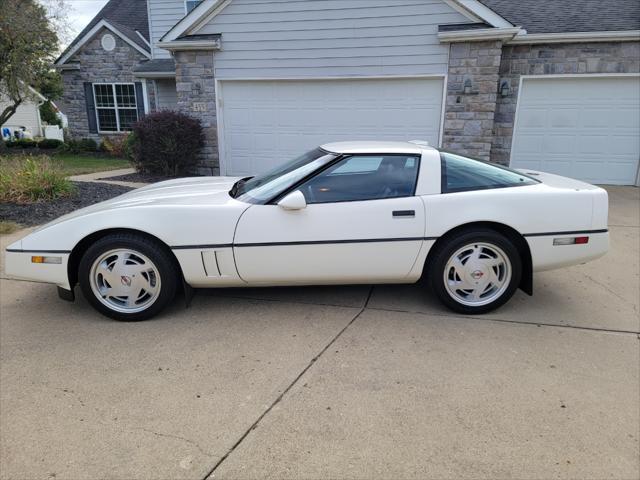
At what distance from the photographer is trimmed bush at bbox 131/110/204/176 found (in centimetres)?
1001

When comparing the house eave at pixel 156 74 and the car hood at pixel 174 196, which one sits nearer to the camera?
the car hood at pixel 174 196

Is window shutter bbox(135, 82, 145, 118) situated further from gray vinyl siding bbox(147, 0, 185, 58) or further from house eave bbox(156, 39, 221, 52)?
house eave bbox(156, 39, 221, 52)

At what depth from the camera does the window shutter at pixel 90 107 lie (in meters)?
16.3

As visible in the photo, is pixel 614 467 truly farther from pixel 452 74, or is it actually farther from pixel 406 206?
pixel 452 74

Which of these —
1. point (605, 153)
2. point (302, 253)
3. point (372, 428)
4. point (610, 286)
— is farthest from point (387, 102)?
point (372, 428)

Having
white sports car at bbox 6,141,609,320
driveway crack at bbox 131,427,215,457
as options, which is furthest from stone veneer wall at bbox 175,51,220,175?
driveway crack at bbox 131,427,215,457

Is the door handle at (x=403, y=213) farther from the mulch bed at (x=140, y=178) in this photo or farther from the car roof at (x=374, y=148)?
the mulch bed at (x=140, y=178)

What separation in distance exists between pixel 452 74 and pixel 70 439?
29.5ft

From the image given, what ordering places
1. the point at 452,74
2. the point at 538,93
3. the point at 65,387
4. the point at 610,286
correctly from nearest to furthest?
the point at 65,387, the point at 610,286, the point at 452,74, the point at 538,93

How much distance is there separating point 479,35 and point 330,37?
9.68ft

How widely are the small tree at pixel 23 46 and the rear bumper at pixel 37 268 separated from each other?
15315mm

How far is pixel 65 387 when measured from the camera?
2.71 m

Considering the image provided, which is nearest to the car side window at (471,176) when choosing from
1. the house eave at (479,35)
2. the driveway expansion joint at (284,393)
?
the driveway expansion joint at (284,393)

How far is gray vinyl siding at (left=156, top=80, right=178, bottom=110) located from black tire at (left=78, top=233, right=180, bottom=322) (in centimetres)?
1237
